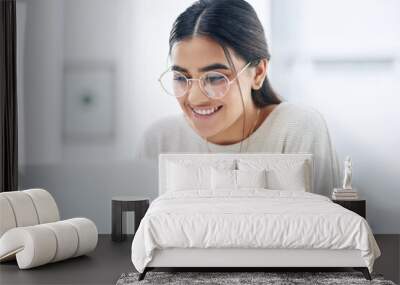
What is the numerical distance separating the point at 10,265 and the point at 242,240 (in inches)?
77.7

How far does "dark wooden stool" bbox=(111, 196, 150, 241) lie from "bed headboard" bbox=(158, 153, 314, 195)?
0.38 meters

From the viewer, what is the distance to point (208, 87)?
6.94 metres

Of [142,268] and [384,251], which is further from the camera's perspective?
[384,251]

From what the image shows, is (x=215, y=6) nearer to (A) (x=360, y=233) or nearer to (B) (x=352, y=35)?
(B) (x=352, y=35)

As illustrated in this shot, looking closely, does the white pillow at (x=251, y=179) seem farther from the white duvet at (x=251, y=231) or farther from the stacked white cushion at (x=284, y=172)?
the white duvet at (x=251, y=231)

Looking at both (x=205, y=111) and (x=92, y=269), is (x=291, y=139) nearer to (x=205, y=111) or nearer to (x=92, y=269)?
(x=205, y=111)

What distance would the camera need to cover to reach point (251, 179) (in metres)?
6.34

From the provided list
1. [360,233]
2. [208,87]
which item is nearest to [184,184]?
[208,87]

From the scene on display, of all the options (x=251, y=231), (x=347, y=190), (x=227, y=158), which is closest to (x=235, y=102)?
(x=227, y=158)

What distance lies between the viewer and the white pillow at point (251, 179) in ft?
20.7

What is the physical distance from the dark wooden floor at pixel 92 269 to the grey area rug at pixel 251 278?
0.54ft

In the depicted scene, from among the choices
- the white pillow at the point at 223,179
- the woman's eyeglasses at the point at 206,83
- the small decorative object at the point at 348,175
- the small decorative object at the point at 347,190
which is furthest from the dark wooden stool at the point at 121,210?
the small decorative object at the point at 348,175

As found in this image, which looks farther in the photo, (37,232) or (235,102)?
(235,102)

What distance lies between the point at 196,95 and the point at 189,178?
0.99 m
